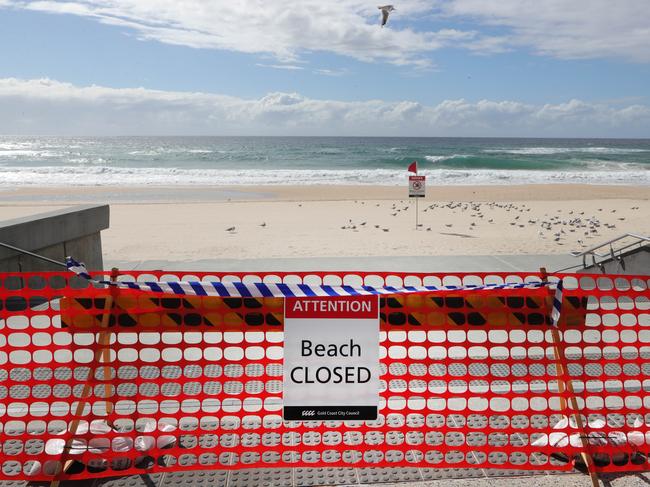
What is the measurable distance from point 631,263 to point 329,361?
618cm

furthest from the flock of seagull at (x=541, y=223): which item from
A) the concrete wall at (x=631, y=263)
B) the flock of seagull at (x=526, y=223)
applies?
the concrete wall at (x=631, y=263)

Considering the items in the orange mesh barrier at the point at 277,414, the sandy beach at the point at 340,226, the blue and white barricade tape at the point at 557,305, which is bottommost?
the sandy beach at the point at 340,226

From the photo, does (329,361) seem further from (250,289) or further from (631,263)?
(631,263)

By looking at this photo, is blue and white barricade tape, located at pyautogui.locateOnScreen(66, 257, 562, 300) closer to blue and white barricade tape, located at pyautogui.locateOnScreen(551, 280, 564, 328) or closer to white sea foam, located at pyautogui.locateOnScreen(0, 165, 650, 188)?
blue and white barricade tape, located at pyautogui.locateOnScreen(551, 280, 564, 328)

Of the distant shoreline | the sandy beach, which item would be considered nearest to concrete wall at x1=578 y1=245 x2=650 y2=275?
the sandy beach

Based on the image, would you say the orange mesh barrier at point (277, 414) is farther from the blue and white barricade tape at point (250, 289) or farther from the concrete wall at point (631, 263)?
the concrete wall at point (631, 263)

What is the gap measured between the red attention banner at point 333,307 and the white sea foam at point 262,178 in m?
36.1

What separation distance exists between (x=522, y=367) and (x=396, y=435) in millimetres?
1797

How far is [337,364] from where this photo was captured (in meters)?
3.76

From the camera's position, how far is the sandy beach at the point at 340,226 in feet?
41.6

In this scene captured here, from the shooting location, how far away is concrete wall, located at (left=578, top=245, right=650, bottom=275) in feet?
26.4

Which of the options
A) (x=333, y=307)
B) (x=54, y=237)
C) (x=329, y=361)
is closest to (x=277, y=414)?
(x=329, y=361)

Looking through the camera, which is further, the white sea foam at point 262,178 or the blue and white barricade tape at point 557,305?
the white sea foam at point 262,178

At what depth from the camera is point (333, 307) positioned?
12.4 ft
